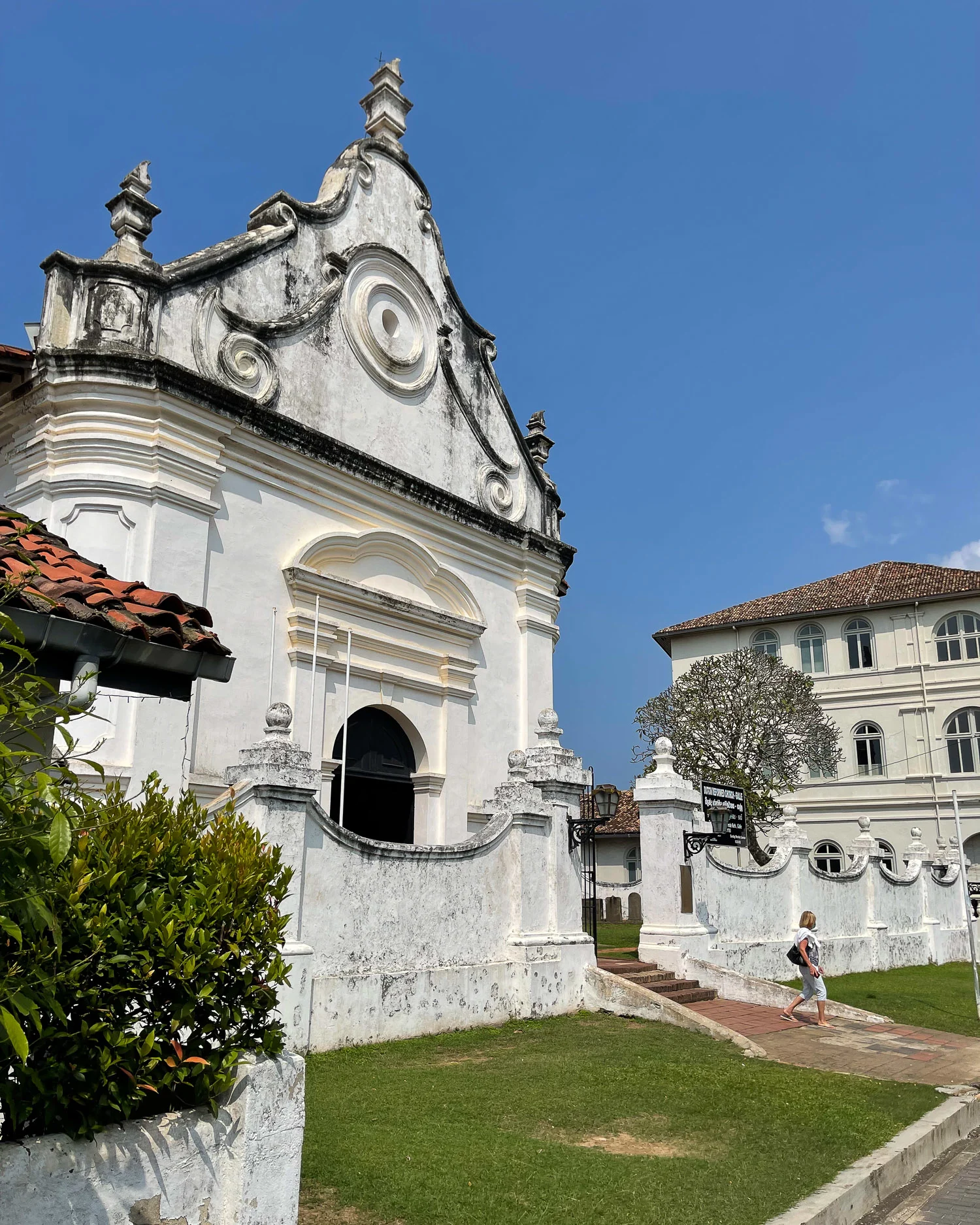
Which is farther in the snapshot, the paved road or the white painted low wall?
the paved road

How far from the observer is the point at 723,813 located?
14.8 m

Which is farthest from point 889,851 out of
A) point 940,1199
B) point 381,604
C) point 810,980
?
point 940,1199

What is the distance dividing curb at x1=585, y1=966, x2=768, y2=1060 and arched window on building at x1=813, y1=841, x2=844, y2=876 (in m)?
24.5

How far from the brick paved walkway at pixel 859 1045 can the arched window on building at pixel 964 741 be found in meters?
24.1

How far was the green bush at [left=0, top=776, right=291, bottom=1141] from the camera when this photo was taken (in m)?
3.39

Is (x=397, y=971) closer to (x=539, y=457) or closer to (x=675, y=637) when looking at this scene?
(x=539, y=457)

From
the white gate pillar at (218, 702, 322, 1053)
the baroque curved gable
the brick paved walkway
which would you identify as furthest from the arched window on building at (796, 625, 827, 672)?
the white gate pillar at (218, 702, 322, 1053)

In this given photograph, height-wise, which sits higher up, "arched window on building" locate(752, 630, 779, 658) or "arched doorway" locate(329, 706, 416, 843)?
"arched window on building" locate(752, 630, 779, 658)

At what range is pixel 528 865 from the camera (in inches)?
457

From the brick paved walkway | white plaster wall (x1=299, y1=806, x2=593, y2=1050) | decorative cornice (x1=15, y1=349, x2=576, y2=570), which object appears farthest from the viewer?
decorative cornice (x1=15, y1=349, x2=576, y2=570)

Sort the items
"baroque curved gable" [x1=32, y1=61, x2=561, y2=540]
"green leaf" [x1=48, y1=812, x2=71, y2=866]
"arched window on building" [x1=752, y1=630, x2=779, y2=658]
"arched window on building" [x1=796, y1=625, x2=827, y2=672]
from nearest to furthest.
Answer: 1. "green leaf" [x1=48, y1=812, x2=71, y2=866]
2. "baroque curved gable" [x1=32, y1=61, x2=561, y2=540]
3. "arched window on building" [x1=796, y1=625, x2=827, y2=672]
4. "arched window on building" [x1=752, y1=630, x2=779, y2=658]

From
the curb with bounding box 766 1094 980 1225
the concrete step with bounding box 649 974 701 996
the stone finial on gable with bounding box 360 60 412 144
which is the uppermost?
the stone finial on gable with bounding box 360 60 412 144

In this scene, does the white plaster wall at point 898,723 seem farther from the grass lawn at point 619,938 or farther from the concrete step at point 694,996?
the concrete step at point 694,996

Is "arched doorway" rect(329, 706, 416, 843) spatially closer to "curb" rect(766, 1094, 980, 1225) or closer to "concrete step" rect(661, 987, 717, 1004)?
"concrete step" rect(661, 987, 717, 1004)
